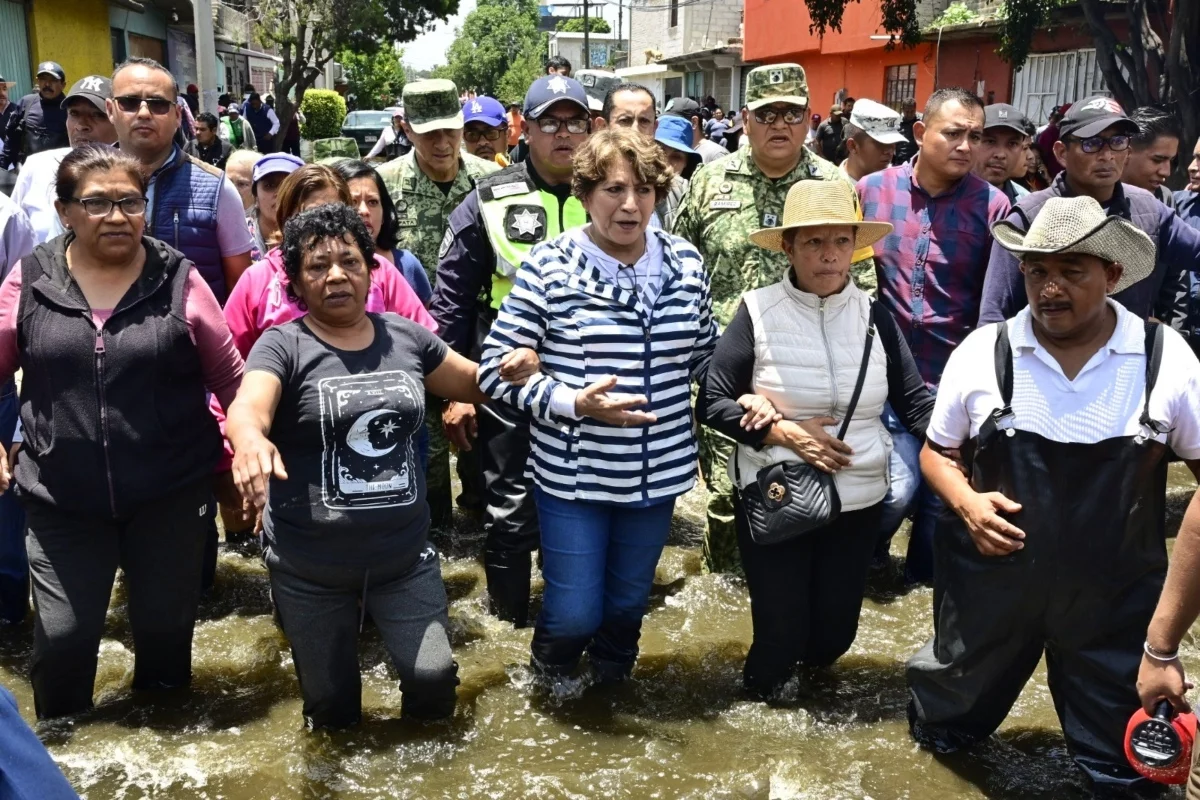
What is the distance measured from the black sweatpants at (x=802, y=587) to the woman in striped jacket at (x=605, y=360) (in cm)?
38

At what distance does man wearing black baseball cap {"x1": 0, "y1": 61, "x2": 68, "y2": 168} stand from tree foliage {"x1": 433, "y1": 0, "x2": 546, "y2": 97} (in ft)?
238

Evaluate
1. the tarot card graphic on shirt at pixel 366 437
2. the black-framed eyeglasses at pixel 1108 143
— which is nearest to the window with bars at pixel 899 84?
the black-framed eyeglasses at pixel 1108 143

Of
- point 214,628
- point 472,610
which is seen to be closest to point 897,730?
point 472,610

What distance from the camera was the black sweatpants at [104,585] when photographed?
12.6 feet

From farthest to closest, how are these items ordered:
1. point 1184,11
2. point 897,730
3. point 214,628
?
1. point 1184,11
2. point 214,628
3. point 897,730

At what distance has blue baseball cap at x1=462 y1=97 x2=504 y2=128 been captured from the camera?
300 inches

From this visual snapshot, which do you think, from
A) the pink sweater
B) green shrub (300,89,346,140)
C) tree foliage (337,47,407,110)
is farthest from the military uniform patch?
tree foliage (337,47,407,110)

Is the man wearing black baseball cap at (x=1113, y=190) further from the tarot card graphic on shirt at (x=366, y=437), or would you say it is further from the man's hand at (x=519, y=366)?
the tarot card graphic on shirt at (x=366, y=437)

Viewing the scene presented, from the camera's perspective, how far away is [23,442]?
13.0ft

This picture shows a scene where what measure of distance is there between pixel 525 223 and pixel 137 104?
1.71 m

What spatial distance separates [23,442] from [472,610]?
2.03 meters

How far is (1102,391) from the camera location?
3211 millimetres

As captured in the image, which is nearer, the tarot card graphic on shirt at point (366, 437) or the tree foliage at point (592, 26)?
the tarot card graphic on shirt at point (366, 437)

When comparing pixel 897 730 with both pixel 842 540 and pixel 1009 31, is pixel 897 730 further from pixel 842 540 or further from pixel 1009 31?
pixel 1009 31
